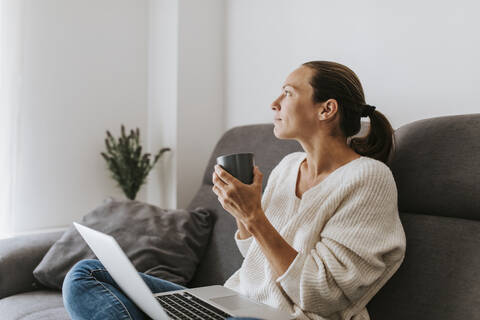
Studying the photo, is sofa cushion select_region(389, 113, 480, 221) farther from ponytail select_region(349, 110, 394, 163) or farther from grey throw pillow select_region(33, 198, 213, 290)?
grey throw pillow select_region(33, 198, 213, 290)

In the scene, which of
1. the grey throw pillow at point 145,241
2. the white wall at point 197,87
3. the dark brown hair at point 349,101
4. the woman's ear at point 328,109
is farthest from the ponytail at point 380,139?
the white wall at point 197,87

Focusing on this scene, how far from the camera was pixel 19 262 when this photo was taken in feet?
5.55

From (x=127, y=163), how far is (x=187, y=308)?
1425 millimetres

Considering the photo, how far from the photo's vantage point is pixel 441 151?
119 cm

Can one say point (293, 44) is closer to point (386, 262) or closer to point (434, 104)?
point (434, 104)

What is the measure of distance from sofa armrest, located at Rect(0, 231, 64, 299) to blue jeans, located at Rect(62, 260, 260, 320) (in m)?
0.68

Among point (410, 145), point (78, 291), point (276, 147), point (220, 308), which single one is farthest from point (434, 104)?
point (78, 291)

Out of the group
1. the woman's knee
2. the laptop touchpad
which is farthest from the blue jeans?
the laptop touchpad

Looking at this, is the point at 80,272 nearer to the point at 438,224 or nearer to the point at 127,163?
the point at 438,224

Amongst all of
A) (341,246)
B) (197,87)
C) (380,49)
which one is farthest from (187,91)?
(341,246)

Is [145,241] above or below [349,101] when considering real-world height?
below

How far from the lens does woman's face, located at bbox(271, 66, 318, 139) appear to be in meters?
1.29

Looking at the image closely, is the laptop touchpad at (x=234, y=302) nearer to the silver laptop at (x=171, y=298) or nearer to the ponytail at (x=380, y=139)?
the silver laptop at (x=171, y=298)

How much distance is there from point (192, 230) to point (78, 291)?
74 cm
